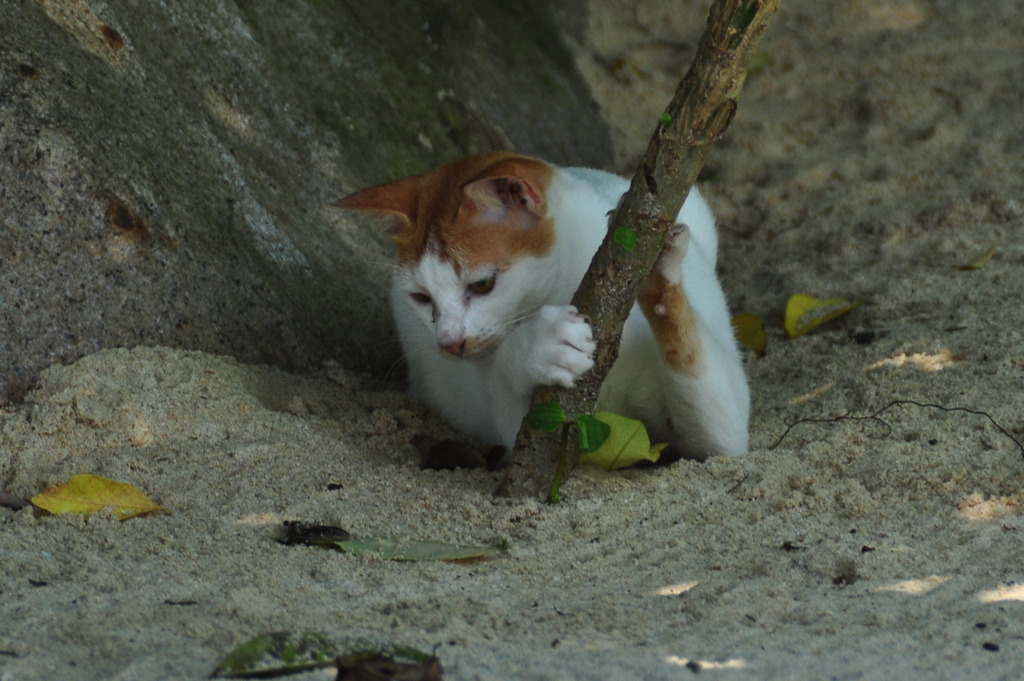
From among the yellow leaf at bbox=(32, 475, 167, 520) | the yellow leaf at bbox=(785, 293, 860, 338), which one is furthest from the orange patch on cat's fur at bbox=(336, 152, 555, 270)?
the yellow leaf at bbox=(785, 293, 860, 338)

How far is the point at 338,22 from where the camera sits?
15.6ft

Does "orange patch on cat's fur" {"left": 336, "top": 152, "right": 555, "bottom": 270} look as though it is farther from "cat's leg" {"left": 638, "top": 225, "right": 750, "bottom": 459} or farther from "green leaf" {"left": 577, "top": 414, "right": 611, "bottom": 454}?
"green leaf" {"left": 577, "top": 414, "right": 611, "bottom": 454}

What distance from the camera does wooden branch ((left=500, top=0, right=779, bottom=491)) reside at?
2.29 meters

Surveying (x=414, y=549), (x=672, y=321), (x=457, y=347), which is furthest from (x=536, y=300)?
(x=414, y=549)

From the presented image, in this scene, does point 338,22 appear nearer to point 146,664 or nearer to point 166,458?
point 166,458

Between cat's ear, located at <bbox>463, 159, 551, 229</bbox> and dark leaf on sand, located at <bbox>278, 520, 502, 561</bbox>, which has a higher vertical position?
cat's ear, located at <bbox>463, 159, 551, 229</bbox>

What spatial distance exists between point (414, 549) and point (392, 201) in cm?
115

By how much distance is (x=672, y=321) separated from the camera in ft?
8.87

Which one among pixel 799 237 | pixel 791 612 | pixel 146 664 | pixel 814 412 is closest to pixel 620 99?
pixel 799 237

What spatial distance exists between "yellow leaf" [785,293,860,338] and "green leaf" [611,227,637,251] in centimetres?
175

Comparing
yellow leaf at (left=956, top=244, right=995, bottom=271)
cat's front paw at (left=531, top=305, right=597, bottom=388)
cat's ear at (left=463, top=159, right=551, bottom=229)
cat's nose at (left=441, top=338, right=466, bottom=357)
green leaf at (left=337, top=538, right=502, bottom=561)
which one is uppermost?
yellow leaf at (left=956, top=244, right=995, bottom=271)

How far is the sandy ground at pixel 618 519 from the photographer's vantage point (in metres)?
1.92

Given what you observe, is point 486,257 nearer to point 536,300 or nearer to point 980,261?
point 536,300

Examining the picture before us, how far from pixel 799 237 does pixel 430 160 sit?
1.73 metres
